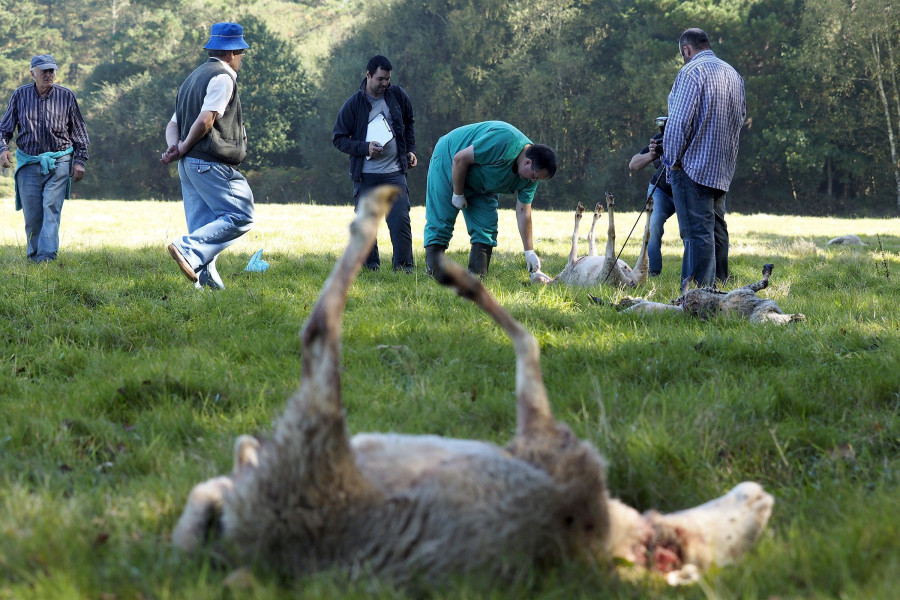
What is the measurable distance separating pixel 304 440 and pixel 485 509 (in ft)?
1.87

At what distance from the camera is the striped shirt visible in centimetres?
895

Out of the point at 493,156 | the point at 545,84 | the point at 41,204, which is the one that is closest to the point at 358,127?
the point at 493,156

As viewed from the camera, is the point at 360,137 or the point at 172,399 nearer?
the point at 172,399

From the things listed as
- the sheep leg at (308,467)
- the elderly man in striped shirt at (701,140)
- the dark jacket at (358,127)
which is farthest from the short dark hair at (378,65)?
the sheep leg at (308,467)

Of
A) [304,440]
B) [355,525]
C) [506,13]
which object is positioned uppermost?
[506,13]

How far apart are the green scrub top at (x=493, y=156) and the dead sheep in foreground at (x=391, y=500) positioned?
17.8 feet

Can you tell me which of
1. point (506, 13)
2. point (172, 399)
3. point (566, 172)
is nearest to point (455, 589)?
point (172, 399)

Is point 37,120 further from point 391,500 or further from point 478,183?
point 391,500

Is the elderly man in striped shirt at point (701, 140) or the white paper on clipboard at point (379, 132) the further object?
the white paper on clipboard at point (379, 132)

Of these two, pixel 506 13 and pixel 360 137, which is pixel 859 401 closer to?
pixel 360 137

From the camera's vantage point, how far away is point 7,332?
5.27 m

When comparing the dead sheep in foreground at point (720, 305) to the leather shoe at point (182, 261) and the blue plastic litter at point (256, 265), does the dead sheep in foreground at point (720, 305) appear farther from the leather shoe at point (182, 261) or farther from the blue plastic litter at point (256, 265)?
the blue plastic litter at point (256, 265)

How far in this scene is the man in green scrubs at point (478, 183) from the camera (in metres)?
7.61

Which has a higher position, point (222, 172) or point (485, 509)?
point (222, 172)
